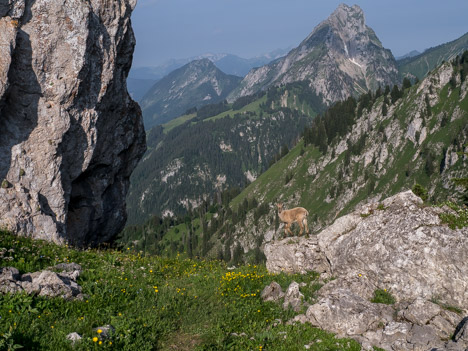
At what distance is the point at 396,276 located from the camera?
48.0 ft

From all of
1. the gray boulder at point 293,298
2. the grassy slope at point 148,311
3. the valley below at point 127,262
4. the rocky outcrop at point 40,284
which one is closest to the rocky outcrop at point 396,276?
the valley below at point 127,262

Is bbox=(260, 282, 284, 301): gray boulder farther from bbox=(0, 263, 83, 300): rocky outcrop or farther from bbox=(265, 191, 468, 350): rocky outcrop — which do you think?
bbox=(0, 263, 83, 300): rocky outcrop

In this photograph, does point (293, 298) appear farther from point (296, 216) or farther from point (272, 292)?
point (296, 216)

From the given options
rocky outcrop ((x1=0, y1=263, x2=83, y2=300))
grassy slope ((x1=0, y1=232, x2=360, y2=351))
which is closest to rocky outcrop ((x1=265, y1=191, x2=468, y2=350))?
grassy slope ((x1=0, y1=232, x2=360, y2=351))

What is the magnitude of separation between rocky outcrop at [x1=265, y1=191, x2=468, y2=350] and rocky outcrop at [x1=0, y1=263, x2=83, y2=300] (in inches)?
361

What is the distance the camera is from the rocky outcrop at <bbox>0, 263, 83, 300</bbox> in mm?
11803

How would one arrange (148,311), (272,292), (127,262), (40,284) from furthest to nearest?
(127,262)
(272,292)
(148,311)
(40,284)

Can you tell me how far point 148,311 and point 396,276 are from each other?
10589mm

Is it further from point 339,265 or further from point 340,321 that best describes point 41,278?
point 339,265

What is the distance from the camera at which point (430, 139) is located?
192m

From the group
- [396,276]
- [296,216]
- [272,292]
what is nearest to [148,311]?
[272,292]

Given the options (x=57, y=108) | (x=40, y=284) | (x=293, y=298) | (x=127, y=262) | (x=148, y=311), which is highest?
(x=57, y=108)

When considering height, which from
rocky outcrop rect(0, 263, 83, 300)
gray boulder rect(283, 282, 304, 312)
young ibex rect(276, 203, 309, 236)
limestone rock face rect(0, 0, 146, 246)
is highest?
limestone rock face rect(0, 0, 146, 246)

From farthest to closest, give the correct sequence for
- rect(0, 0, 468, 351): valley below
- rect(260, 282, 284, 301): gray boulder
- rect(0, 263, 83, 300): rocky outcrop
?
rect(260, 282, 284, 301): gray boulder < rect(0, 263, 83, 300): rocky outcrop < rect(0, 0, 468, 351): valley below
